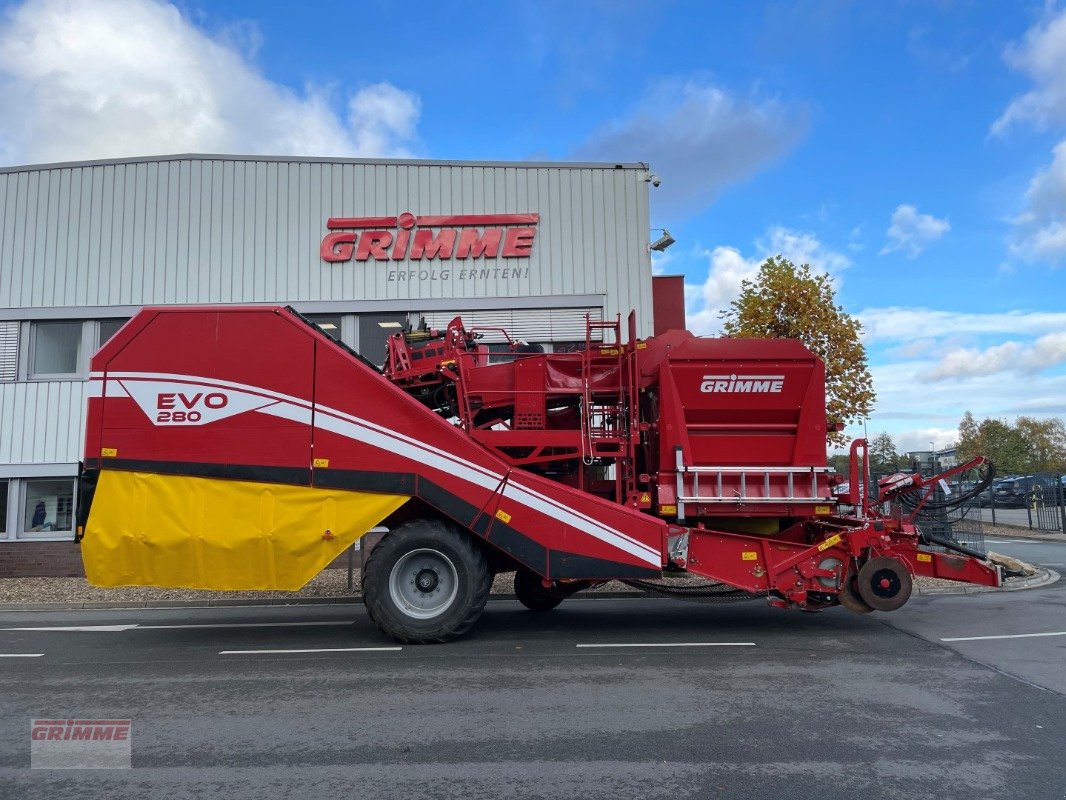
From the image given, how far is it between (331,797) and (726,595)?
20.9ft

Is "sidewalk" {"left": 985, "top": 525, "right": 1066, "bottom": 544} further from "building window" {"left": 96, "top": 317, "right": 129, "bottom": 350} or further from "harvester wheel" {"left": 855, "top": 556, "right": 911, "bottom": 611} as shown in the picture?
"building window" {"left": 96, "top": 317, "right": 129, "bottom": 350}

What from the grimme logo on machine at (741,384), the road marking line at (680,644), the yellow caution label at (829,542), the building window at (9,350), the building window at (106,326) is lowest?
the road marking line at (680,644)

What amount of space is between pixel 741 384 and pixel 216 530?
222 inches

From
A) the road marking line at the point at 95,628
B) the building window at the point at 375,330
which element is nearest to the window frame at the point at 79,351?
the building window at the point at 375,330

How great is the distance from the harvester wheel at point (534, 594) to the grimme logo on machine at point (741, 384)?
3.14m

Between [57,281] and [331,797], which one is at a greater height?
[57,281]

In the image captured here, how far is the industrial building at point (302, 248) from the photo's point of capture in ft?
51.3

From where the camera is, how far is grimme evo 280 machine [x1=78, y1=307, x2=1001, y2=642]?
25.5 feet

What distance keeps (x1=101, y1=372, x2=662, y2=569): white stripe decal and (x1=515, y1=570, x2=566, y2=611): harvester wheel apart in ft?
5.49

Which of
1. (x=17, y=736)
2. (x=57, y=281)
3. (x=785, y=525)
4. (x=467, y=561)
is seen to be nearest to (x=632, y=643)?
(x=467, y=561)

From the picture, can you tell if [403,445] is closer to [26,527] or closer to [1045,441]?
[26,527]

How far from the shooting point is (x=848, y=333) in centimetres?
1405

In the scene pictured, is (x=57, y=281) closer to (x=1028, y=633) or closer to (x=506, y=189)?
(x=506, y=189)

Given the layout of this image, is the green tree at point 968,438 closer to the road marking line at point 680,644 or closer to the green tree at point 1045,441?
the green tree at point 1045,441
